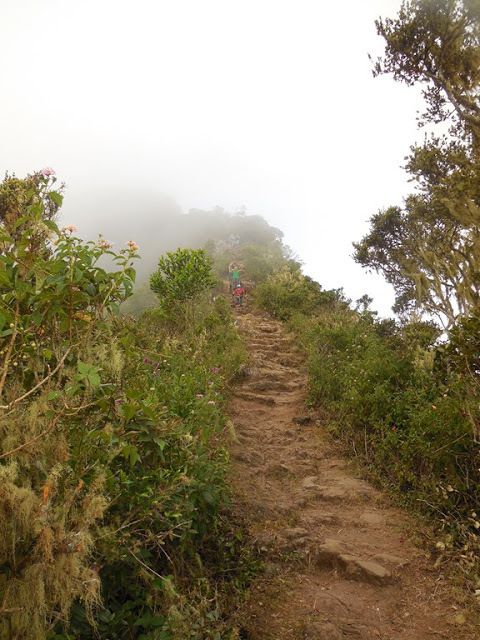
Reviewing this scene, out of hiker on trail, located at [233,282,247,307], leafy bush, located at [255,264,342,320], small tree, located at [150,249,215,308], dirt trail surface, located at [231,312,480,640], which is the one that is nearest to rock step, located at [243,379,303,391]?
dirt trail surface, located at [231,312,480,640]

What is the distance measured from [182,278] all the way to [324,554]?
7628 mm

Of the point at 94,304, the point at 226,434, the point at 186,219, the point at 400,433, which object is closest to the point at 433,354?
the point at 400,433

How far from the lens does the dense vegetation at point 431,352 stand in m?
4.33

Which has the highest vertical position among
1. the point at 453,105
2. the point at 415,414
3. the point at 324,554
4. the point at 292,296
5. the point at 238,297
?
the point at 453,105

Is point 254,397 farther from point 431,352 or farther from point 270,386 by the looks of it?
point 431,352

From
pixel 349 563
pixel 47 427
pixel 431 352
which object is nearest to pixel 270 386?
pixel 431 352

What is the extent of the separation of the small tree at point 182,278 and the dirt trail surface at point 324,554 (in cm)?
461

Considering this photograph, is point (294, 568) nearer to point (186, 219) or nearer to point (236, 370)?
point (236, 370)

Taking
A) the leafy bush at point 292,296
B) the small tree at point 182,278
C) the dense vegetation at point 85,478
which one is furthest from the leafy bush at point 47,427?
the leafy bush at point 292,296

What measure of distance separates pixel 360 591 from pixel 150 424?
239 centimetres

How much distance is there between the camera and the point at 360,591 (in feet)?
11.8

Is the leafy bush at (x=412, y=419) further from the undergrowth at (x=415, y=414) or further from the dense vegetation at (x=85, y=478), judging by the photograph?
the dense vegetation at (x=85, y=478)

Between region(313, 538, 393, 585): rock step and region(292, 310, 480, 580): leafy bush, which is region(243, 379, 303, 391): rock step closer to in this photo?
region(292, 310, 480, 580): leafy bush

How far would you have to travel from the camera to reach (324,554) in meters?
4.02
